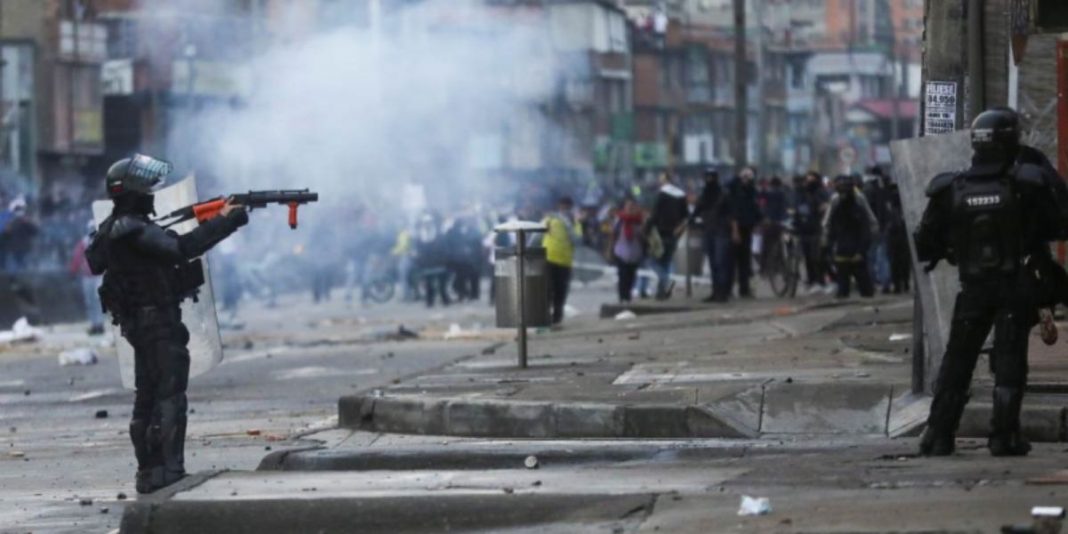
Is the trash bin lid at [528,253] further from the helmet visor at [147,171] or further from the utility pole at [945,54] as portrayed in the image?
the helmet visor at [147,171]

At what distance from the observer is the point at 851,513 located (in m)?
9.62

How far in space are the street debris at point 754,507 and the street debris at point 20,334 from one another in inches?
776

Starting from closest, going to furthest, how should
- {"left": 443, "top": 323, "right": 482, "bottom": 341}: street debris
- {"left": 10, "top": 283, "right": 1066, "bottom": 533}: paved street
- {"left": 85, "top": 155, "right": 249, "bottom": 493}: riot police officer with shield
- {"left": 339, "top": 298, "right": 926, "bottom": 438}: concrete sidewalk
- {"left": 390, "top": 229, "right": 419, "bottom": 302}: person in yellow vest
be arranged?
1. {"left": 10, "top": 283, "right": 1066, "bottom": 533}: paved street
2. {"left": 85, "top": 155, "right": 249, "bottom": 493}: riot police officer with shield
3. {"left": 339, "top": 298, "right": 926, "bottom": 438}: concrete sidewalk
4. {"left": 443, "top": 323, "right": 482, "bottom": 341}: street debris
5. {"left": 390, "top": 229, "right": 419, "bottom": 302}: person in yellow vest

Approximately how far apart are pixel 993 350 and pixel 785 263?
66.7 feet

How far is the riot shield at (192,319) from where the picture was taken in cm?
1304

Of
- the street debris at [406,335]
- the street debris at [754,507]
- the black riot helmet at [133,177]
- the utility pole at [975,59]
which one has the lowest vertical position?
the street debris at [406,335]

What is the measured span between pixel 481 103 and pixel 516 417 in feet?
109

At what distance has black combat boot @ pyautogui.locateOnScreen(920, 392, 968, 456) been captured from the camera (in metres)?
11.4

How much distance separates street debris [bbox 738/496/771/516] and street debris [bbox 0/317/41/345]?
1970cm

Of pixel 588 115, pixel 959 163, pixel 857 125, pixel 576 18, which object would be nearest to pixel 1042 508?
pixel 959 163

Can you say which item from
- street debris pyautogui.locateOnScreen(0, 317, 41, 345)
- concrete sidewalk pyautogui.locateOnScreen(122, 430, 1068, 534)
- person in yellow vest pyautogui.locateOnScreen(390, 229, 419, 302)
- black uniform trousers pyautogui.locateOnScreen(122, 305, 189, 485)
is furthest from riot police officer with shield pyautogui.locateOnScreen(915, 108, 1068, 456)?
person in yellow vest pyautogui.locateOnScreen(390, 229, 419, 302)

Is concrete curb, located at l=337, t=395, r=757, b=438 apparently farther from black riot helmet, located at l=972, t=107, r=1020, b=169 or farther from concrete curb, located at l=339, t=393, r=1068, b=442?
black riot helmet, located at l=972, t=107, r=1020, b=169

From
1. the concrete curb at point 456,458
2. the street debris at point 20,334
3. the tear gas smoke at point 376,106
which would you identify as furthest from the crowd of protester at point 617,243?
the concrete curb at point 456,458

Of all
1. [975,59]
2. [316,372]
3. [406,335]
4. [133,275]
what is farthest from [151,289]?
[406,335]
